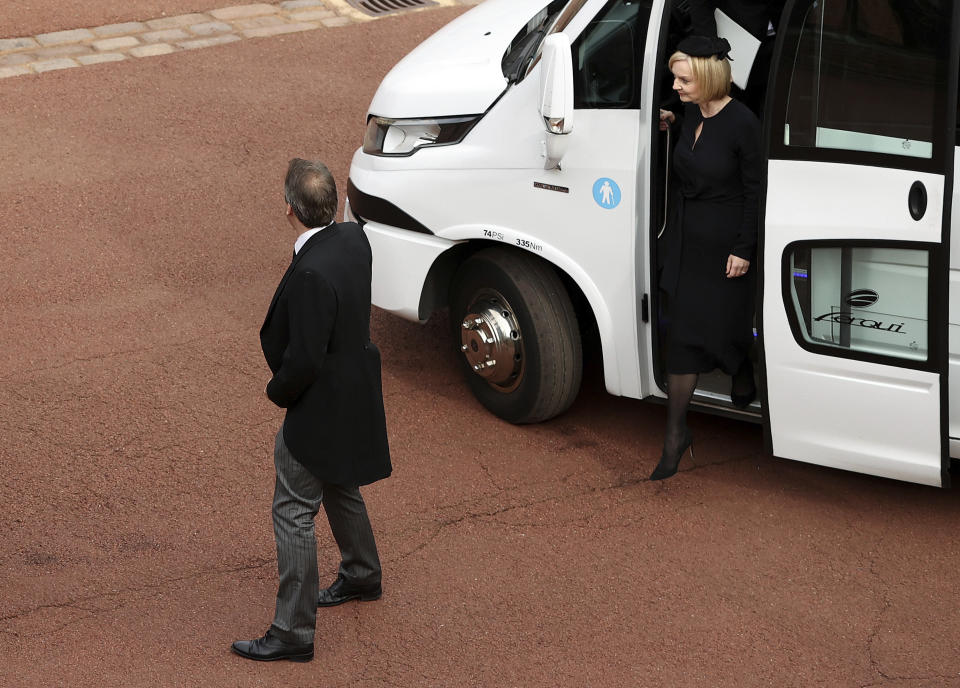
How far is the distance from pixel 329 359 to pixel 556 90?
1625 millimetres

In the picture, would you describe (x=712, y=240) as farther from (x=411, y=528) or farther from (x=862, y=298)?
(x=411, y=528)

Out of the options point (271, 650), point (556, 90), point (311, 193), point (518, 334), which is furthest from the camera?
point (518, 334)

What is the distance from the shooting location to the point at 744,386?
583 centimetres

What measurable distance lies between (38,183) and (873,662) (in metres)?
6.55

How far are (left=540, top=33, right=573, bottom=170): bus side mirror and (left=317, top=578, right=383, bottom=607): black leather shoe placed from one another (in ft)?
6.63

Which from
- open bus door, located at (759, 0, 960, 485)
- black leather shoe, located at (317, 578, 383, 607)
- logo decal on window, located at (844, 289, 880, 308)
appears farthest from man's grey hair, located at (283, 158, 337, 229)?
logo decal on window, located at (844, 289, 880, 308)

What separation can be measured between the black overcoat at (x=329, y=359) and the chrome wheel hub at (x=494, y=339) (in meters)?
1.59

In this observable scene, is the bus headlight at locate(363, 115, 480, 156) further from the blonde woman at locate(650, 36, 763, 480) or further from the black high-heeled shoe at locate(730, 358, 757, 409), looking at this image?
the black high-heeled shoe at locate(730, 358, 757, 409)

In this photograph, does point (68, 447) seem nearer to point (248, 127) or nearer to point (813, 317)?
point (813, 317)

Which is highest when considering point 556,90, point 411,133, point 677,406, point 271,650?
point 556,90

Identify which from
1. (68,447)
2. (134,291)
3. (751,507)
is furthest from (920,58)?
(134,291)

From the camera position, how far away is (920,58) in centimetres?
486

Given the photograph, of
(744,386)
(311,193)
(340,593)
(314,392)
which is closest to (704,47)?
(744,386)

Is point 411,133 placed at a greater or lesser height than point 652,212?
greater
